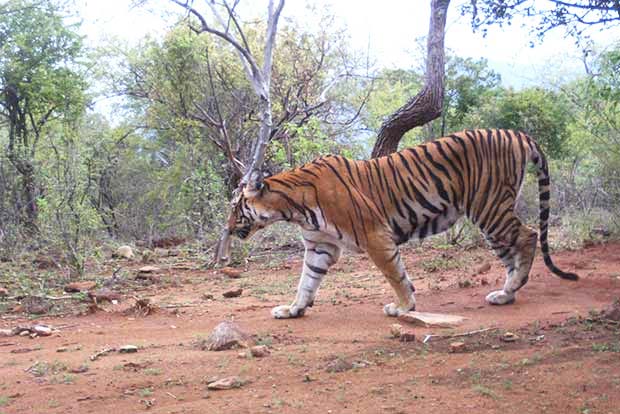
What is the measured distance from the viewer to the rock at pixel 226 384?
15.1 ft

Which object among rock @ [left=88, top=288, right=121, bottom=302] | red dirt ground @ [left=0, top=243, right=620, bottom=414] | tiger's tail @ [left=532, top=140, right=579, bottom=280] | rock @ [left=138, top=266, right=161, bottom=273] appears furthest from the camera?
rock @ [left=138, top=266, right=161, bottom=273]

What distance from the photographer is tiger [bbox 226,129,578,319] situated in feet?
23.0

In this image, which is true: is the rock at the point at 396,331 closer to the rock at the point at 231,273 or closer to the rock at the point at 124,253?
the rock at the point at 231,273

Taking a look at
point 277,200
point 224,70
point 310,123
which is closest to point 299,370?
point 277,200

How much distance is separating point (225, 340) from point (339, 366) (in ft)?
4.04

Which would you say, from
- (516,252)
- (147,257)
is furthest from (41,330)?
(147,257)

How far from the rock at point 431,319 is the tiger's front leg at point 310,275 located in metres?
1.01

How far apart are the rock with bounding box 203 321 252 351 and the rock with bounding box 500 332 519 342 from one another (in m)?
2.08

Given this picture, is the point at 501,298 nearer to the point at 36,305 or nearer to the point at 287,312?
the point at 287,312

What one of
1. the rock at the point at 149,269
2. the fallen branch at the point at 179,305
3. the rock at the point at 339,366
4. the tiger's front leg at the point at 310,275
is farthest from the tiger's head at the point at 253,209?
the rock at the point at 149,269

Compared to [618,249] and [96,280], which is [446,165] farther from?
[96,280]

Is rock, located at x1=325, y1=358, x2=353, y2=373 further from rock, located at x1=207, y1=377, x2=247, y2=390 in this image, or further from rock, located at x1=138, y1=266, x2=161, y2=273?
rock, located at x1=138, y1=266, x2=161, y2=273

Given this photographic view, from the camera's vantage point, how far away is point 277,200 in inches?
279

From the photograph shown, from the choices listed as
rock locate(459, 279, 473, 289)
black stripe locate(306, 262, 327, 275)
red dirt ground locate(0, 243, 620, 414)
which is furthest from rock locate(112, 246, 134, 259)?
rock locate(459, 279, 473, 289)
